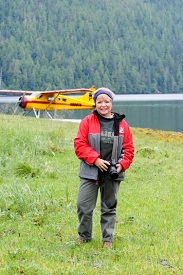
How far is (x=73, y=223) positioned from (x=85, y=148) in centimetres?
156

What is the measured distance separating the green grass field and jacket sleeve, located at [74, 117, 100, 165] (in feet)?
2.99

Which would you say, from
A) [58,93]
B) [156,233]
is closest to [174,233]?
[156,233]

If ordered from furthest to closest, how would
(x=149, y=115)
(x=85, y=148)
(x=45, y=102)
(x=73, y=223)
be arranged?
(x=149, y=115)
(x=45, y=102)
(x=73, y=223)
(x=85, y=148)

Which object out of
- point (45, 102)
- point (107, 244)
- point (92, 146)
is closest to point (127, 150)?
point (92, 146)

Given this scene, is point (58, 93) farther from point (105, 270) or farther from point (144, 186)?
point (105, 270)

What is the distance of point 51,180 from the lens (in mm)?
8984

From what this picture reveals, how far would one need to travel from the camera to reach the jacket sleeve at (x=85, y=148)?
15.1 ft

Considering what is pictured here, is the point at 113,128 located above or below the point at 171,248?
above

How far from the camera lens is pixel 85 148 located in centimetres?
464

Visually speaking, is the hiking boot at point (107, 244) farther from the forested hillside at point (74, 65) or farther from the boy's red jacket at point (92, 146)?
the forested hillside at point (74, 65)

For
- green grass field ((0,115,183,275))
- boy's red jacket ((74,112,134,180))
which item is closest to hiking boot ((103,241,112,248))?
green grass field ((0,115,183,275))

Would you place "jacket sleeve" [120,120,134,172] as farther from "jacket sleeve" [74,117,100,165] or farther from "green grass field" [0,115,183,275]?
"green grass field" [0,115,183,275]

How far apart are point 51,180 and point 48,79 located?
15893 centimetres

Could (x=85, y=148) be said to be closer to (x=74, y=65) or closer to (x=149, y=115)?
(x=149, y=115)
